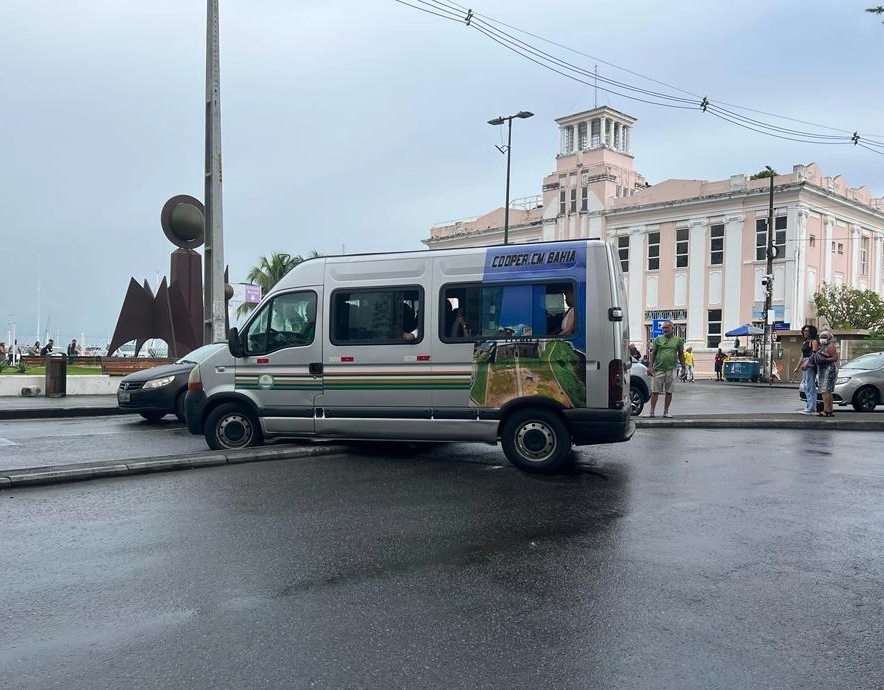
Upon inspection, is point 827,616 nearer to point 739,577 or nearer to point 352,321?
point 739,577

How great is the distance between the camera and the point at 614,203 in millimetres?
54781

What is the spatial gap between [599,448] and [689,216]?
143 feet

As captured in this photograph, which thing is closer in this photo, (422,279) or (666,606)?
(666,606)

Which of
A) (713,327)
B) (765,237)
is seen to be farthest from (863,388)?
(713,327)

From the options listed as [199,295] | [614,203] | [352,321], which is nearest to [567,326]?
[352,321]

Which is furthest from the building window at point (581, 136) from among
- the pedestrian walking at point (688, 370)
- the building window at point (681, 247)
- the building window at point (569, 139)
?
the pedestrian walking at point (688, 370)

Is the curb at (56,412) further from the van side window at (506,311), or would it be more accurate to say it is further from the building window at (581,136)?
the building window at (581,136)

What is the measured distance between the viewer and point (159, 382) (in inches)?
548

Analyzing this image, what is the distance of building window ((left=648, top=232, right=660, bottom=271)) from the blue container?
17.7 m

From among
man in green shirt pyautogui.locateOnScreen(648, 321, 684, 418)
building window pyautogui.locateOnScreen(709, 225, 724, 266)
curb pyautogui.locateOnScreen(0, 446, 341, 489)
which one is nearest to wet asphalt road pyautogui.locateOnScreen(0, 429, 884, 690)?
curb pyautogui.locateOnScreen(0, 446, 341, 489)

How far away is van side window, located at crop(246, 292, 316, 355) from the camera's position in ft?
30.2

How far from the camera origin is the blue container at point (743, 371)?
34594 mm

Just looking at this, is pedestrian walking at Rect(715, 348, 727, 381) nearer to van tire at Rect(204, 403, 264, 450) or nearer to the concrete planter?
the concrete planter

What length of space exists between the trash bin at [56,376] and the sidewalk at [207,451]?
35 centimetres
